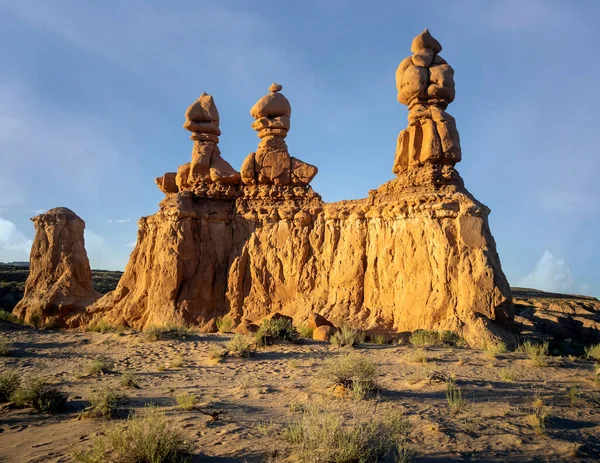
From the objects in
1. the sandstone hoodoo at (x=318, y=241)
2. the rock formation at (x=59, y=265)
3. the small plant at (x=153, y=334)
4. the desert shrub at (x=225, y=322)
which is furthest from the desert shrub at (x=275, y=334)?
the rock formation at (x=59, y=265)

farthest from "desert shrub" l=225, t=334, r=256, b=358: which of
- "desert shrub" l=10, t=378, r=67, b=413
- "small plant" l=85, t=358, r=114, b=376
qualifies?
"desert shrub" l=10, t=378, r=67, b=413

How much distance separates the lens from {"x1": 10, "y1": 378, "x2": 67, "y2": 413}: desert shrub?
7387 millimetres

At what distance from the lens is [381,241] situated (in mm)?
17906

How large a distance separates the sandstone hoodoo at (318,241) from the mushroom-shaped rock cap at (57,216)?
165 inches

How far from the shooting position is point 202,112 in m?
24.4

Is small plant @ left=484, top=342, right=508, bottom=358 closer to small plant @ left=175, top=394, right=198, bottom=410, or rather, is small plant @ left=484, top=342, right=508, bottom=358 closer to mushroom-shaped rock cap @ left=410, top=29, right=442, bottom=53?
small plant @ left=175, top=394, right=198, bottom=410

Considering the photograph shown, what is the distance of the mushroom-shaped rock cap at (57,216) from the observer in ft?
79.0

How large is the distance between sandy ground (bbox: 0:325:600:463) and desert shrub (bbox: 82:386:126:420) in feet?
0.62

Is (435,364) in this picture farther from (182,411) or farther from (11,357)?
(11,357)

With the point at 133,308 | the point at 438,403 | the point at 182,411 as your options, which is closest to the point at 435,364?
the point at 438,403

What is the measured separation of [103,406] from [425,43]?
18.2m

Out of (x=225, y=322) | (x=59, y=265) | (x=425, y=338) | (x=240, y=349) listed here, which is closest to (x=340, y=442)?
(x=240, y=349)

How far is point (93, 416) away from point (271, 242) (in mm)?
14401

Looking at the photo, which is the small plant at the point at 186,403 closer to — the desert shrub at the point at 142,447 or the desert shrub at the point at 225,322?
the desert shrub at the point at 142,447
